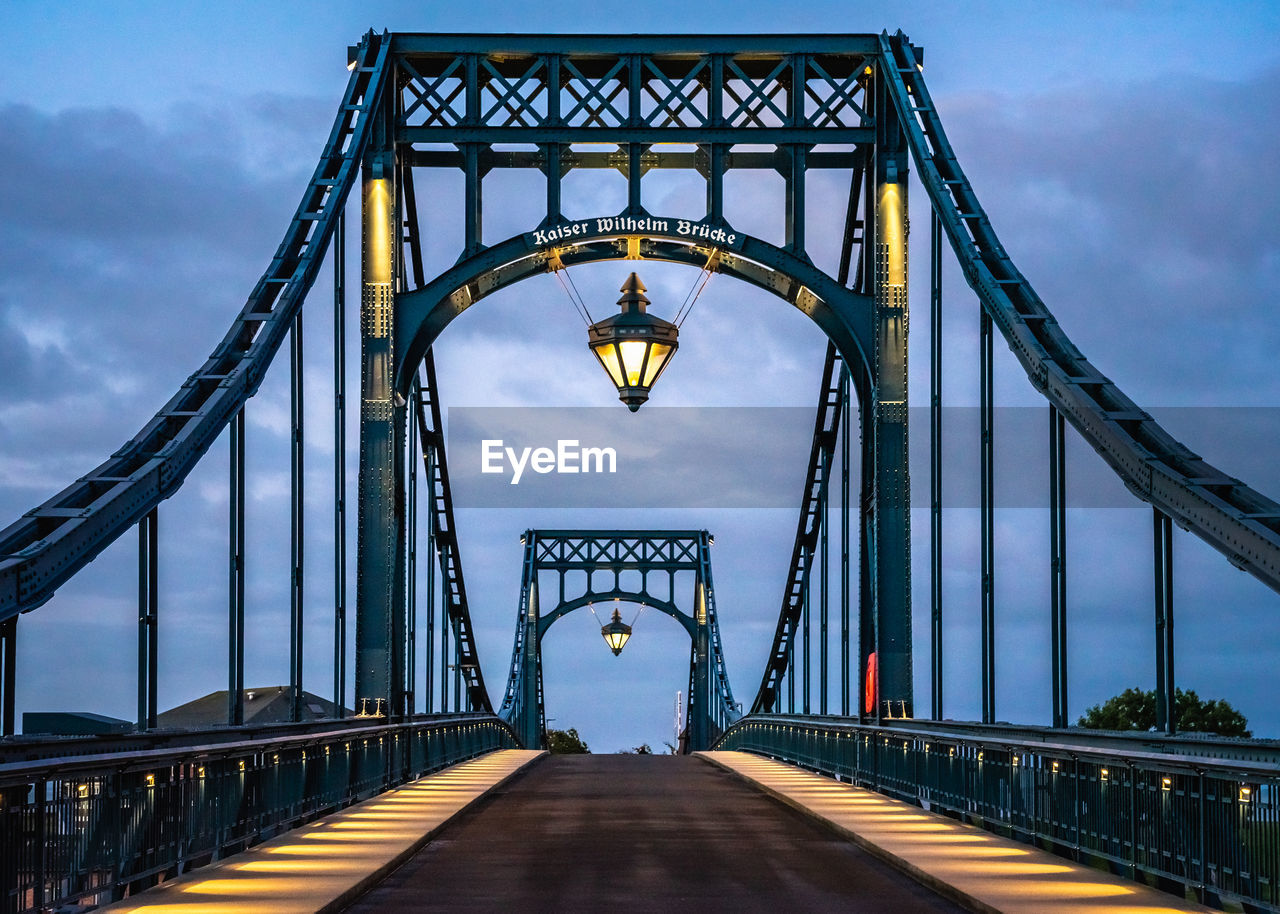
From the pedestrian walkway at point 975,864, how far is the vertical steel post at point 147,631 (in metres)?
5.66

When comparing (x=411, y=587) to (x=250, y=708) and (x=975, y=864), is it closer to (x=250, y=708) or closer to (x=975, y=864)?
(x=975, y=864)

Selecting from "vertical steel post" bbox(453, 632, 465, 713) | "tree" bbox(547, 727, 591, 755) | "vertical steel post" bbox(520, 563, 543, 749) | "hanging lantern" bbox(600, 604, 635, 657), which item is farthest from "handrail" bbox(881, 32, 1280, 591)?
"tree" bbox(547, 727, 591, 755)

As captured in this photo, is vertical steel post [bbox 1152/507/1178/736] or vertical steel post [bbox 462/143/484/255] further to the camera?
vertical steel post [bbox 462/143/484/255]

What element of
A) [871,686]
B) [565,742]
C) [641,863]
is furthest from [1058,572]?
[565,742]

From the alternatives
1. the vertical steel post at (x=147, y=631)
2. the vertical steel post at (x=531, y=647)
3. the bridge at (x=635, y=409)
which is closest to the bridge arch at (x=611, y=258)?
the bridge at (x=635, y=409)

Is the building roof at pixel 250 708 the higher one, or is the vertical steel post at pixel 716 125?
the vertical steel post at pixel 716 125

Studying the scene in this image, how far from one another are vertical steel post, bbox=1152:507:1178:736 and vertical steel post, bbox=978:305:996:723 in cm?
530

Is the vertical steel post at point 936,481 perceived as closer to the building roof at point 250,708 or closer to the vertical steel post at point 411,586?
the vertical steel post at point 411,586

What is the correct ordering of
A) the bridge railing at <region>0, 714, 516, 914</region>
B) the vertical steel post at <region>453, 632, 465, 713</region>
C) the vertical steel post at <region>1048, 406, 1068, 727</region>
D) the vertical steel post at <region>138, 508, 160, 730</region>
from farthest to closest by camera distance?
the vertical steel post at <region>453, 632, 465, 713</region>
the vertical steel post at <region>1048, 406, 1068, 727</region>
the vertical steel post at <region>138, 508, 160, 730</region>
the bridge railing at <region>0, 714, 516, 914</region>

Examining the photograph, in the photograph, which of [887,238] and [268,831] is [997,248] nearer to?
[887,238]

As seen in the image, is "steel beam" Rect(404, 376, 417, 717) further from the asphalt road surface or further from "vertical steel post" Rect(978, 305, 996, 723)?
"vertical steel post" Rect(978, 305, 996, 723)

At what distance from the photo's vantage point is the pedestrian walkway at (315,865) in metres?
12.0

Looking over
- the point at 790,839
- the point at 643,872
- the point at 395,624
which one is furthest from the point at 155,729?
the point at 395,624

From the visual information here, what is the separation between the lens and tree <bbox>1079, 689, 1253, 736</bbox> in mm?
78062
